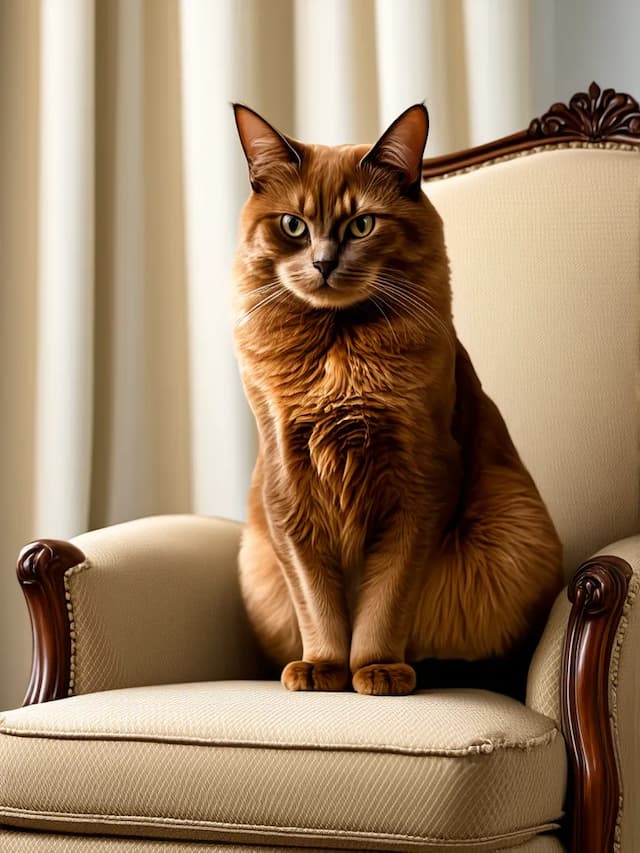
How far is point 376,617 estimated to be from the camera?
1221 mm

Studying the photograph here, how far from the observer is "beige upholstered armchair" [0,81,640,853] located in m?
1.01

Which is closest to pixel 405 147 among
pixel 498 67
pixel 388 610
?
pixel 388 610

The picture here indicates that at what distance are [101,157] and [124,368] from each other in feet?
1.47

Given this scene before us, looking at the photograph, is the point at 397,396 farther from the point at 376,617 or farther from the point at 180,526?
the point at 180,526

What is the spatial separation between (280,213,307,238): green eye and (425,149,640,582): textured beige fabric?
1.80 feet

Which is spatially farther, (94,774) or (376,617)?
(376,617)

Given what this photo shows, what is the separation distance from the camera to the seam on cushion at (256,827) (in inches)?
38.8

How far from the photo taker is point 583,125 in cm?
171

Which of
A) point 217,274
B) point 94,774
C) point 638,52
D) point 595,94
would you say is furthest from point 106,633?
point 638,52

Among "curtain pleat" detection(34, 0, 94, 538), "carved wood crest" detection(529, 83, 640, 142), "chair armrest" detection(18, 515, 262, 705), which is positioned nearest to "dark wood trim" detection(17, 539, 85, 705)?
"chair armrest" detection(18, 515, 262, 705)

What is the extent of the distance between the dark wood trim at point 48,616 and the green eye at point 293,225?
0.50 metres

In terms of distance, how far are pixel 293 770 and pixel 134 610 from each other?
43 cm

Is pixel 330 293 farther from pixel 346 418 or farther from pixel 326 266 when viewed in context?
pixel 346 418

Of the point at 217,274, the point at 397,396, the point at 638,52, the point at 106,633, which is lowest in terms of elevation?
the point at 106,633
